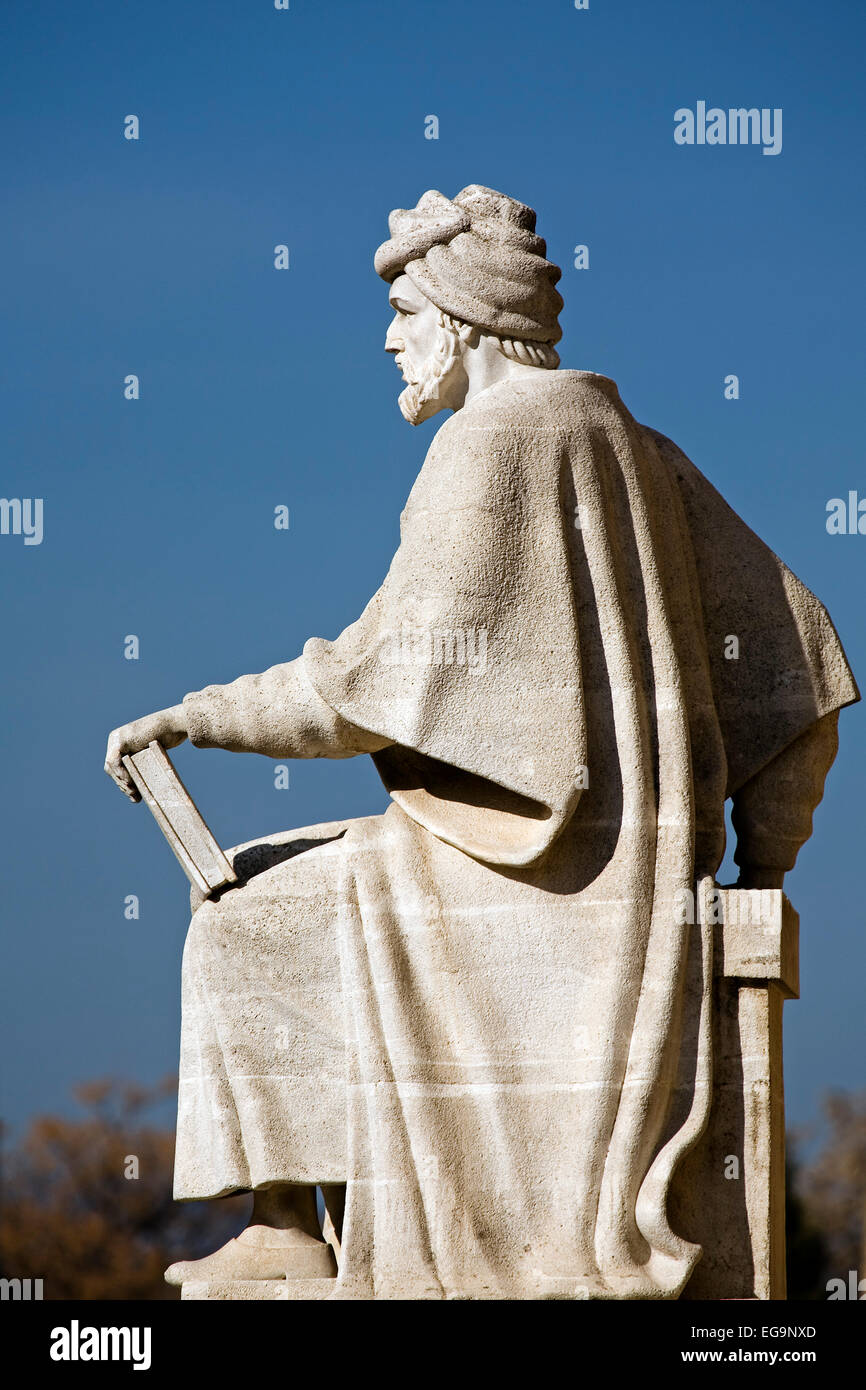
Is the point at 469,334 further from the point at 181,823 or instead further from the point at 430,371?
the point at 181,823

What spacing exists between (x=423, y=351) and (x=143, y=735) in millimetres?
1725

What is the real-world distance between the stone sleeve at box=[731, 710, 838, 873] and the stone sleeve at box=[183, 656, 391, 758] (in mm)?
1385

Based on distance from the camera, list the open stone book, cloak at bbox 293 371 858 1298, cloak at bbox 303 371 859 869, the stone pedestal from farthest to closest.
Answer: the open stone book < cloak at bbox 303 371 859 869 < the stone pedestal < cloak at bbox 293 371 858 1298

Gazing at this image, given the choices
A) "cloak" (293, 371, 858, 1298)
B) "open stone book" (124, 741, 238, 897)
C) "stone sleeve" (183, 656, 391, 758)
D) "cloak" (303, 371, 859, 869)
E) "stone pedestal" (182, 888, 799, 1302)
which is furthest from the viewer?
"open stone book" (124, 741, 238, 897)

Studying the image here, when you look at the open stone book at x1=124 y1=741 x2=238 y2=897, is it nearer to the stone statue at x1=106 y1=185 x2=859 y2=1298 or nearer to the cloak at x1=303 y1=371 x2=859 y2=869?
the stone statue at x1=106 y1=185 x2=859 y2=1298

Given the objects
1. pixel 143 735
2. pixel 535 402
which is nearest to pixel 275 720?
pixel 143 735

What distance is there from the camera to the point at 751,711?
7824mm

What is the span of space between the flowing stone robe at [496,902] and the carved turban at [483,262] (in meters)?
0.30

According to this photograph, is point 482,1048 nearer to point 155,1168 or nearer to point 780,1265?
point 780,1265

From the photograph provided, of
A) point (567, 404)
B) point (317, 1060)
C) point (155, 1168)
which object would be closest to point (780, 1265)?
point (317, 1060)

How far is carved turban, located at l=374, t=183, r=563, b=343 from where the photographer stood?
25.6 ft

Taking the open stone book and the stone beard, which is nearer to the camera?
the open stone book

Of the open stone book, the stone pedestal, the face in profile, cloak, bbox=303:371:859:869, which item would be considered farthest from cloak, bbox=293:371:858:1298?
the open stone book
